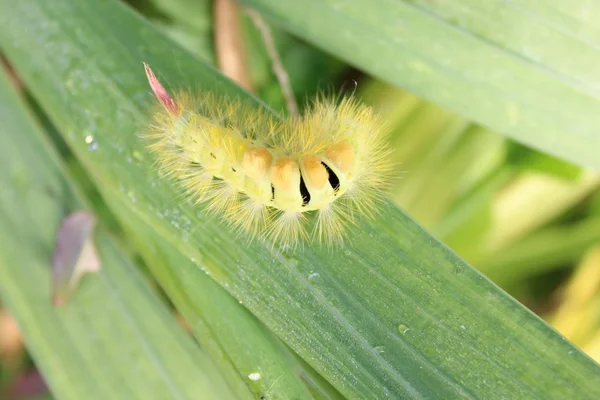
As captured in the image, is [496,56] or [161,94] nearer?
[161,94]

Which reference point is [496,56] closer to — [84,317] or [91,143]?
[91,143]

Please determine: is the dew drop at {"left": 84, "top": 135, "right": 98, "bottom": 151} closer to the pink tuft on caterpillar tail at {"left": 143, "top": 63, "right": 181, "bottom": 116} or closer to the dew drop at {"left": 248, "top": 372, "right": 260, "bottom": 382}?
the pink tuft on caterpillar tail at {"left": 143, "top": 63, "right": 181, "bottom": 116}

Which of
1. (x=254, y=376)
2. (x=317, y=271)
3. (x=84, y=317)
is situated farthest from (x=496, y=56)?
(x=84, y=317)

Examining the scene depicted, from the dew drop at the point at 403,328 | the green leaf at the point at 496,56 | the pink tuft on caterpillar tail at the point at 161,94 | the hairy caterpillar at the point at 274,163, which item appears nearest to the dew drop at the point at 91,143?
the hairy caterpillar at the point at 274,163

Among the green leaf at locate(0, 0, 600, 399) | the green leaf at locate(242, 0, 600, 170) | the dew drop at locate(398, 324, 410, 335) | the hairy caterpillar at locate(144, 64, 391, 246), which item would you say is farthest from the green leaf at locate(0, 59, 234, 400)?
the green leaf at locate(242, 0, 600, 170)

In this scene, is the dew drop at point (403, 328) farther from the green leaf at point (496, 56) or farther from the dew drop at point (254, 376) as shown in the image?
the green leaf at point (496, 56)

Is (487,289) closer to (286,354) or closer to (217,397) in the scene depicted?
(286,354)
